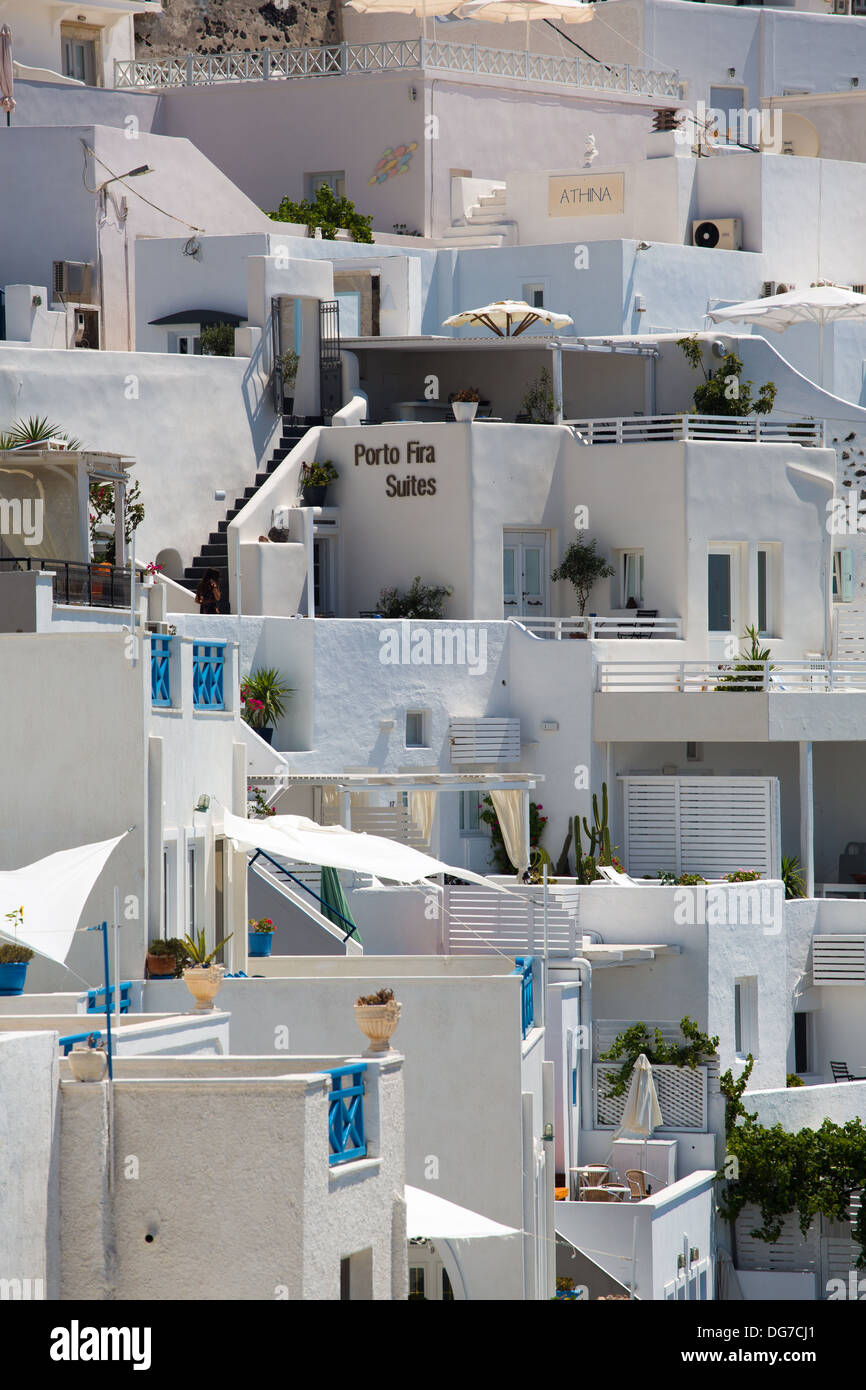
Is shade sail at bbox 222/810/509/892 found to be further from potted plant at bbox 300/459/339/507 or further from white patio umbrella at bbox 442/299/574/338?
white patio umbrella at bbox 442/299/574/338

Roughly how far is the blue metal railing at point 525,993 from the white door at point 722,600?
48.9 feet

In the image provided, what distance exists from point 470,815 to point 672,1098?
283 inches

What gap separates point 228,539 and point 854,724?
10.2 m

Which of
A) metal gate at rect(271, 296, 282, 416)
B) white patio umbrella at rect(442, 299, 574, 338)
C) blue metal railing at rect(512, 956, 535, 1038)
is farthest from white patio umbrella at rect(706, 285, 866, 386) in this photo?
blue metal railing at rect(512, 956, 535, 1038)

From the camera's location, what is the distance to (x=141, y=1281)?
633 inches

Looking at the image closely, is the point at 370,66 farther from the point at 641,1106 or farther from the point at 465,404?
the point at 641,1106

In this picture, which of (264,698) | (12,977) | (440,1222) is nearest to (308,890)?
(264,698)

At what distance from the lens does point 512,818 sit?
1396 inches

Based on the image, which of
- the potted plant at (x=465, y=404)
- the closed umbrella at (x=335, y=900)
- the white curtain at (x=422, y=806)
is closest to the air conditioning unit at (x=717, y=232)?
the potted plant at (x=465, y=404)

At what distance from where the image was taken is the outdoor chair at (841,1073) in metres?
37.3

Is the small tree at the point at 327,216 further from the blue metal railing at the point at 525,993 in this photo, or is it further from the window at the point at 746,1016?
the blue metal railing at the point at 525,993
